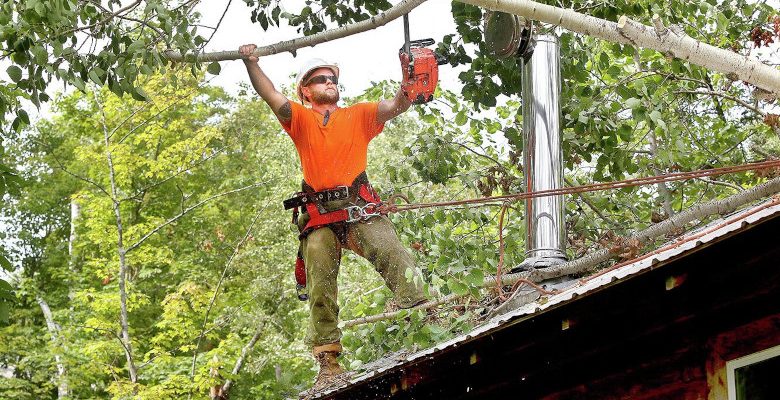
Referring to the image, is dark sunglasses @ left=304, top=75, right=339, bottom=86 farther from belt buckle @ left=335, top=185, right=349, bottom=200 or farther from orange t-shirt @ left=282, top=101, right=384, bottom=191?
belt buckle @ left=335, top=185, right=349, bottom=200

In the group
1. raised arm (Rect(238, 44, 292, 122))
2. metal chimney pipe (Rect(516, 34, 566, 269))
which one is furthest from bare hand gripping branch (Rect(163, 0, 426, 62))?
metal chimney pipe (Rect(516, 34, 566, 269))

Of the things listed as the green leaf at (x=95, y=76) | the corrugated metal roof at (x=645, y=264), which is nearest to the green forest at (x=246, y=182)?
the green leaf at (x=95, y=76)

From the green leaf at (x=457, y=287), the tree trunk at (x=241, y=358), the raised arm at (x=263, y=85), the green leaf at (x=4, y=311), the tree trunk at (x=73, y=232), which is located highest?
the tree trunk at (x=73, y=232)

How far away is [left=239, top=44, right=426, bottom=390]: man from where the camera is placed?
8727 millimetres

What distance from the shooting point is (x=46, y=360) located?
2548cm

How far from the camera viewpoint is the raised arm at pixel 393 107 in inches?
Answer: 339

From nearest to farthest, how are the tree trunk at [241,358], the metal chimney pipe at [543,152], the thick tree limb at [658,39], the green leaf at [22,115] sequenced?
1. the thick tree limb at [658,39]
2. the green leaf at [22,115]
3. the metal chimney pipe at [543,152]
4. the tree trunk at [241,358]

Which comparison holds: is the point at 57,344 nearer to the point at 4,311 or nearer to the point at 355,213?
the point at 4,311

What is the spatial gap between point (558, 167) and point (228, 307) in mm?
16781

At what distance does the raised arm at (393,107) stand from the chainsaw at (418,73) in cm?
15

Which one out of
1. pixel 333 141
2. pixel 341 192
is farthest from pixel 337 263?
pixel 333 141

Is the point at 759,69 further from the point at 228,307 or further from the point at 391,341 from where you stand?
the point at 228,307

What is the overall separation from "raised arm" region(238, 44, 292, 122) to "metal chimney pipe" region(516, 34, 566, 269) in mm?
2323

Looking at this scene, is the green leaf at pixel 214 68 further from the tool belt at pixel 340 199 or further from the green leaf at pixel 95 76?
the tool belt at pixel 340 199
